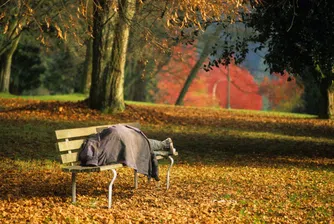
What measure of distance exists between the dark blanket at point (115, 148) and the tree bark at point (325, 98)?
21.0 m

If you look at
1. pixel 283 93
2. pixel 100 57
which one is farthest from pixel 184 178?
pixel 283 93

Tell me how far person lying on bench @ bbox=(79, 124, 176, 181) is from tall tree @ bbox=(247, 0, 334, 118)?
7057 millimetres

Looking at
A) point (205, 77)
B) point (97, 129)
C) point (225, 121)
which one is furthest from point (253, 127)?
point (205, 77)

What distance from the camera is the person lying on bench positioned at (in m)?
9.64

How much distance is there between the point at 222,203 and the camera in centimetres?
1005

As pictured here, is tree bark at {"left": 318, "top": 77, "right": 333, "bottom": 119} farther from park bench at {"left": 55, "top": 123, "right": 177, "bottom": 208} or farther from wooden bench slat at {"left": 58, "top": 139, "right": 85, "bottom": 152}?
wooden bench slat at {"left": 58, "top": 139, "right": 85, "bottom": 152}

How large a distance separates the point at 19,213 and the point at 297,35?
10383 millimetres

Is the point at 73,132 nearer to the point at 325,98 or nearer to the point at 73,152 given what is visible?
the point at 73,152

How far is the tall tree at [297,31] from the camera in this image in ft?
54.9

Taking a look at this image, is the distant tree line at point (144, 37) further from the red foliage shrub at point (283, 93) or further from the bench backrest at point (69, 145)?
the red foliage shrub at point (283, 93)

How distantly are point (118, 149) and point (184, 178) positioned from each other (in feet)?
10.4

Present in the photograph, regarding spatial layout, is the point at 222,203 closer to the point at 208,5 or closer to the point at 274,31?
the point at 208,5

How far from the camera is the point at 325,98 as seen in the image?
3098cm

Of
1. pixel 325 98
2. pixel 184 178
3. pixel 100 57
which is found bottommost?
pixel 184 178
